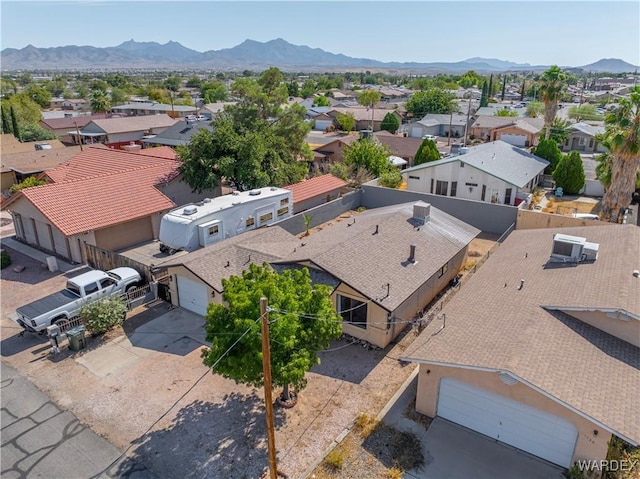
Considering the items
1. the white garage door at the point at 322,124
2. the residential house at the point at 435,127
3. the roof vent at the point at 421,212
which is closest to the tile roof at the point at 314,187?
the roof vent at the point at 421,212

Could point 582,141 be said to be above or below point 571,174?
above

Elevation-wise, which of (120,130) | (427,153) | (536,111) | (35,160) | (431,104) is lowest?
(35,160)

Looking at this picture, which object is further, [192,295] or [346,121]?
[346,121]

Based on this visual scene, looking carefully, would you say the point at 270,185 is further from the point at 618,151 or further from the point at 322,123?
the point at 322,123

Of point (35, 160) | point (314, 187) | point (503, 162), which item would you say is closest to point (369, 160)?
point (314, 187)


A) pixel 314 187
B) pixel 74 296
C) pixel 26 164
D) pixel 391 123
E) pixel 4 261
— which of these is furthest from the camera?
pixel 391 123

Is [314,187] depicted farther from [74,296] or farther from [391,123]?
[391,123]

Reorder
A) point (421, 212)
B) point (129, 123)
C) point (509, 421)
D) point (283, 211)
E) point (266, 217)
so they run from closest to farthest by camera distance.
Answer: point (509, 421) → point (421, 212) → point (266, 217) → point (283, 211) → point (129, 123)

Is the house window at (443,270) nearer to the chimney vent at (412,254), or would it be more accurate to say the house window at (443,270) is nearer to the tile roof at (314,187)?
the chimney vent at (412,254)
